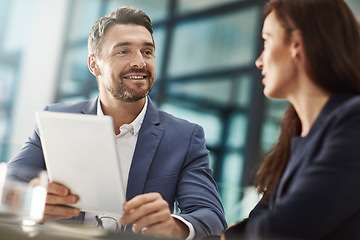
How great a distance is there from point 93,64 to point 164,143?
57 centimetres

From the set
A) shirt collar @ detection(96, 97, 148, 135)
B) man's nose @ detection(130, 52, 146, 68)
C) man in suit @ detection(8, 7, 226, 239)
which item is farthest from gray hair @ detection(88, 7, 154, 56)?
shirt collar @ detection(96, 97, 148, 135)

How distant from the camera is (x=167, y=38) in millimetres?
5570

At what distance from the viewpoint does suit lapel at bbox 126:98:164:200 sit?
1.64m

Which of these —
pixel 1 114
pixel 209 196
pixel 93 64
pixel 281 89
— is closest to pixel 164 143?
pixel 209 196

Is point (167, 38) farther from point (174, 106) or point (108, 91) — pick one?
point (108, 91)

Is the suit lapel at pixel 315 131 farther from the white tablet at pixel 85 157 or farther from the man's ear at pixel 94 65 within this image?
the man's ear at pixel 94 65

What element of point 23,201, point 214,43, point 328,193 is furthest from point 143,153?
point 214,43

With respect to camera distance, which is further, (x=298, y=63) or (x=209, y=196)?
(x=209, y=196)

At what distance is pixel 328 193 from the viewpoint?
83cm

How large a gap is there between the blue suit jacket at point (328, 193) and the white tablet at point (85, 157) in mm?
368

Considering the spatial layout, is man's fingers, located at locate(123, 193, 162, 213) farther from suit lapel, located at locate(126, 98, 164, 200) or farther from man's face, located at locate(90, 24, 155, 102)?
man's face, located at locate(90, 24, 155, 102)

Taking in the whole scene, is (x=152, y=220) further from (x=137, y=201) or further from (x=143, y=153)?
(x=143, y=153)

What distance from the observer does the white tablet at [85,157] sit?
103 cm

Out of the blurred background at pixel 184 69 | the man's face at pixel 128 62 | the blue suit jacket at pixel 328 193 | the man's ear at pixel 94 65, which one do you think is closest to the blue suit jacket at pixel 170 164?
the man's face at pixel 128 62
